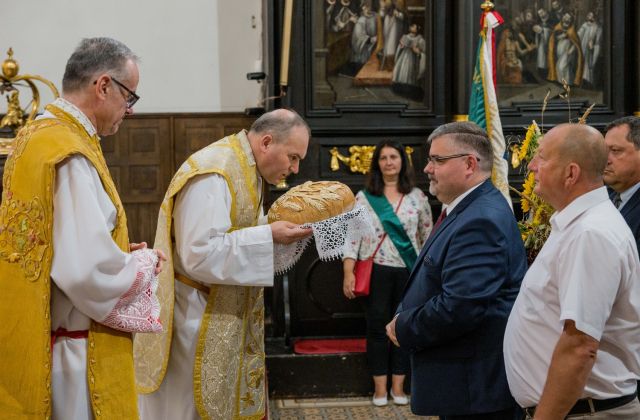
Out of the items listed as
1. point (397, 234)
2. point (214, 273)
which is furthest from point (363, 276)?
point (214, 273)

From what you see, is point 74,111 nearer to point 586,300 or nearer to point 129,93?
point 129,93

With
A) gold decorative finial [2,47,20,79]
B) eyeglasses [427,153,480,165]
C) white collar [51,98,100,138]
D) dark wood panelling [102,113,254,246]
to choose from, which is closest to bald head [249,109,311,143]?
eyeglasses [427,153,480,165]

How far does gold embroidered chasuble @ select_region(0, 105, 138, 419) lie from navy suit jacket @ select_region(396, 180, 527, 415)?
1.13 metres

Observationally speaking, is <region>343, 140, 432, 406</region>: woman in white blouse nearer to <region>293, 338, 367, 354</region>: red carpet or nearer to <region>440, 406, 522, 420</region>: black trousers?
<region>293, 338, 367, 354</region>: red carpet

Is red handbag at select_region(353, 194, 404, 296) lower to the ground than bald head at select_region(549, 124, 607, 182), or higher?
lower

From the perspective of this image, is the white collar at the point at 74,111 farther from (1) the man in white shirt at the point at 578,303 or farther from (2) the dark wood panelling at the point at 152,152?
(2) the dark wood panelling at the point at 152,152

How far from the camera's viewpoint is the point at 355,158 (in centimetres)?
589

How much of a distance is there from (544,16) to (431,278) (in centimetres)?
377

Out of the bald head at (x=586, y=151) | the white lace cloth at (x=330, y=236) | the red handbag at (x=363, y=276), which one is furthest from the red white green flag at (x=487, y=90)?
the bald head at (x=586, y=151)

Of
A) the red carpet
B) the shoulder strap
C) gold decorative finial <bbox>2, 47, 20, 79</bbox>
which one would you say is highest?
gold decorative finial <bbox>2, 47, 20, 79</bbox>

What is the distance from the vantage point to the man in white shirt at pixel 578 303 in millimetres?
2113

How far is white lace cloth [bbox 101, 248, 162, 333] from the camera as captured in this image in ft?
7.75

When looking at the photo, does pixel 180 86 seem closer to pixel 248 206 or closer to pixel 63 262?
pixel 248 206

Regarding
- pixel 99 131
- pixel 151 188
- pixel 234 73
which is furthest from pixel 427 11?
pixel 99 131
